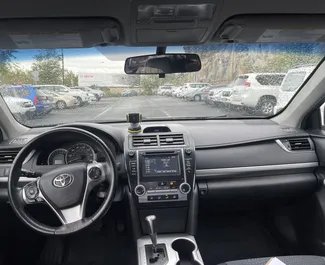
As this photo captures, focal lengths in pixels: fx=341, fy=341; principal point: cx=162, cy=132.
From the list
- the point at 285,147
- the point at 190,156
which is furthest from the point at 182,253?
the point at 285,147

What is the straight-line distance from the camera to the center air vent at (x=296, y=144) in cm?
296

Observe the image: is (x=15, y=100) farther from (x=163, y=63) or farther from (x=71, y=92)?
(x=163, y=63)

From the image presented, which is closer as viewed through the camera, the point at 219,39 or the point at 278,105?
the point at 219,39

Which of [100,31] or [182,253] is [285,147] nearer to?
[182,253]

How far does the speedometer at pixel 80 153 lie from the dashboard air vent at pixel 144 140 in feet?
1.19

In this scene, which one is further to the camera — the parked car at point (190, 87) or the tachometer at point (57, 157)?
the parked car at point (190, 87)

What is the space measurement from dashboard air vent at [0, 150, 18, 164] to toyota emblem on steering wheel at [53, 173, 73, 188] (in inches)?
26.6

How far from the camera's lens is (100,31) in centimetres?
204

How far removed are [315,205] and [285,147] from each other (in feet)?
1.93

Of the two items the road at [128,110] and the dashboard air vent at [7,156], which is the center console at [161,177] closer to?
the road at [128,110]

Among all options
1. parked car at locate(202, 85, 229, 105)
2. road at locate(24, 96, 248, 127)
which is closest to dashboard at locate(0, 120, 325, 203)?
road at locate(24, 96, 248, 127)

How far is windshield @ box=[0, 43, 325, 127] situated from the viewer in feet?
8.95

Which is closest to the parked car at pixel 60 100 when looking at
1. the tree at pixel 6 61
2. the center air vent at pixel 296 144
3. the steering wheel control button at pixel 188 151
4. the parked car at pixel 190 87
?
the tree at pixel 6 61

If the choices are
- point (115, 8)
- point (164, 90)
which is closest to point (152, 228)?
point (164, 90)
